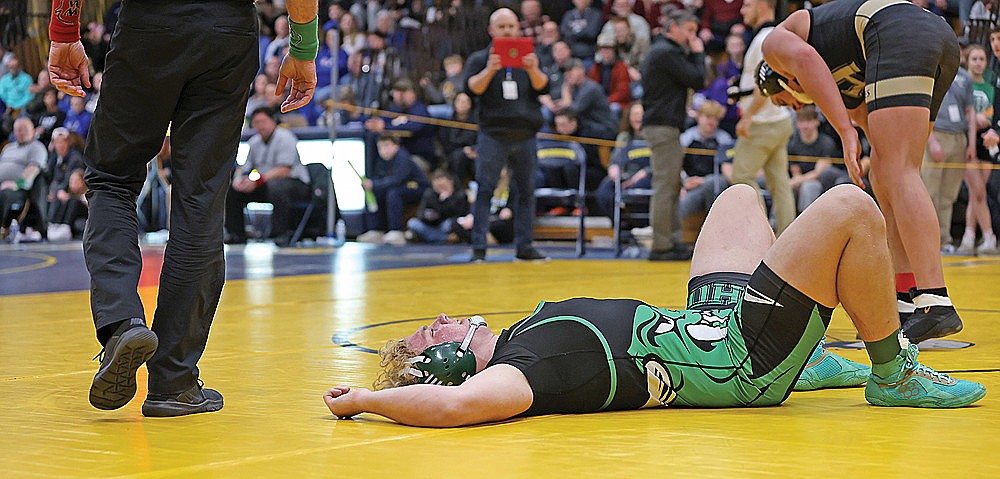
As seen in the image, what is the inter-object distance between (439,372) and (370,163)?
10.9 metres

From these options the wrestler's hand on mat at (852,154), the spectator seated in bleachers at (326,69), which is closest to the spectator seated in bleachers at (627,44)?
the spectator seated in bleachers at (326,69)

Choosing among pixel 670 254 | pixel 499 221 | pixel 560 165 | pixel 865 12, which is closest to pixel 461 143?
pixel 499 221

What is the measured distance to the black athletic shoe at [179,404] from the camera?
2.78 metres

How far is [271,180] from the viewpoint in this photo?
40.0 feet

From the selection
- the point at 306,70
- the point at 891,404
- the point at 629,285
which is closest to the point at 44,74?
the point at 629,285

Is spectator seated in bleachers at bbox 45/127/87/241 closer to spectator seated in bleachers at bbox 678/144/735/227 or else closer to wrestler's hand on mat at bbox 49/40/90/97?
spectator seated in bleachers at bbox 678/144/735/227

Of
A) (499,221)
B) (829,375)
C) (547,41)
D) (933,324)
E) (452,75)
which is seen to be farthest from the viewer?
(547,41)

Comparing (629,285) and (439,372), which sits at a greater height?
(439,372)

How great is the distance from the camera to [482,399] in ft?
8.28

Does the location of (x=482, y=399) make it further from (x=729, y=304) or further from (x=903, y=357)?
(x=903, y=357)

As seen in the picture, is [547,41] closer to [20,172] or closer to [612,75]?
[612,75]

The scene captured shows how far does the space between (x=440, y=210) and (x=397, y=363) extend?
10.1 m

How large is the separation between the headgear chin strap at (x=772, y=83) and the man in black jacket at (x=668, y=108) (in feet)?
15.9

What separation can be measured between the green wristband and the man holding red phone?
239 inches
